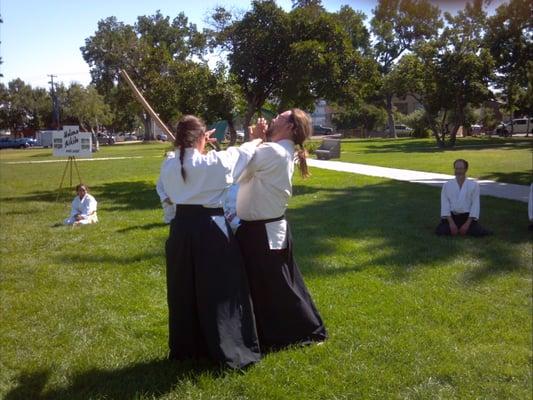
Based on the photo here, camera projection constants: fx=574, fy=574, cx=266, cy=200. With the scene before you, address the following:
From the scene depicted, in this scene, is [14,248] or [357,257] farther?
[14,248]

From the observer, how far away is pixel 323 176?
18.5 metres

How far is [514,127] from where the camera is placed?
61.6 meters

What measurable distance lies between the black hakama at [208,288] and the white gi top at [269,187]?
0.95 feet

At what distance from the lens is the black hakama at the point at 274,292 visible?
13.9 feet

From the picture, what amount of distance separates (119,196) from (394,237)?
940 centimetres

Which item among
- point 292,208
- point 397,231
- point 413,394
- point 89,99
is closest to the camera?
point 413,394

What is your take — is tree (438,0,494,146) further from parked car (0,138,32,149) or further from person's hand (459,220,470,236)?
parked car (0,138,32,149)

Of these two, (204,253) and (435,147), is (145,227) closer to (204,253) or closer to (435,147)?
(204,253)

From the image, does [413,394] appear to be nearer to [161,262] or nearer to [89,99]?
[161,262]

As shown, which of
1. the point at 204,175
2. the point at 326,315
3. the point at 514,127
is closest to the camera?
the point at 204,175

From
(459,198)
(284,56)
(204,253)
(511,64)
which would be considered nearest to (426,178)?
(284,56)

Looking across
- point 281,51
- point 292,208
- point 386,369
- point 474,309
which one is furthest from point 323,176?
point 386,369

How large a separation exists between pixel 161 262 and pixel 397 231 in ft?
12.3

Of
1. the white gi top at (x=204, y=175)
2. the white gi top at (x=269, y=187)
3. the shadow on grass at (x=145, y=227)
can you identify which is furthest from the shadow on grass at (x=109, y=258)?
the white gi top at (x=204, y=175)
